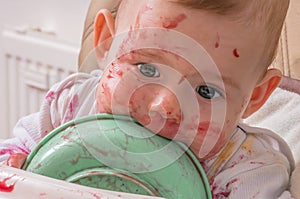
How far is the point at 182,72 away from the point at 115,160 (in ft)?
0.38

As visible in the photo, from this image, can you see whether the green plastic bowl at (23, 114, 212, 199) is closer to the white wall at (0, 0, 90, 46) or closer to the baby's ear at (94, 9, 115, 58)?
the baby's ear at (94, 9, 115, 58)

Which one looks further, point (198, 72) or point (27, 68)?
point (27, 68)

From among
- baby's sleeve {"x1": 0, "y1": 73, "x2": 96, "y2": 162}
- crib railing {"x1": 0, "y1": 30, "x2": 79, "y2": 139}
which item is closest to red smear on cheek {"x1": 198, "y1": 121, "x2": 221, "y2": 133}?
baby's sleeve {"x1": 0, "y1": 73, "x2": 96, "y2": 162}

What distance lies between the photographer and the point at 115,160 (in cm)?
68

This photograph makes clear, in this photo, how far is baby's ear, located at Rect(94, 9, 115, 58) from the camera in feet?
2.71

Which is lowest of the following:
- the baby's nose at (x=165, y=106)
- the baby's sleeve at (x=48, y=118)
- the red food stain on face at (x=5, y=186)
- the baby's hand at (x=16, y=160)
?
the baby's sleeve at (x=48, y=118)

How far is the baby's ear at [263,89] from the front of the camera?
0.81 meters

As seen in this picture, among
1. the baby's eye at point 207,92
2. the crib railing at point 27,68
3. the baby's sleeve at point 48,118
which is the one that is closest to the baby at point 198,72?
the baby's eye at point 207,92

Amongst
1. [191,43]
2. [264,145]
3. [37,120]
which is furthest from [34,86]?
[191,43]

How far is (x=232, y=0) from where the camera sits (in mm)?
708

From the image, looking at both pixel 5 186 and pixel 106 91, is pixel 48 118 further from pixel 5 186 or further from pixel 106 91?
pixel 5 186

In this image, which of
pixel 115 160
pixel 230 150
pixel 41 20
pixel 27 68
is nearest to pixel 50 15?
pixel 41 20

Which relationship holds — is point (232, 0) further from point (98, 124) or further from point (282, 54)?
point (282, 54)

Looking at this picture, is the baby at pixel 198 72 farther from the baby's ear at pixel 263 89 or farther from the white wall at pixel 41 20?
the white wall at pixel 41 20
